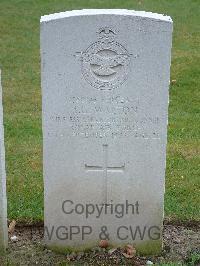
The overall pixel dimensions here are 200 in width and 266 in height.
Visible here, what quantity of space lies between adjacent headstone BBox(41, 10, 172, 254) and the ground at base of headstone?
93 mm

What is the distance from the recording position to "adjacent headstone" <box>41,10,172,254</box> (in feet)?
14.9

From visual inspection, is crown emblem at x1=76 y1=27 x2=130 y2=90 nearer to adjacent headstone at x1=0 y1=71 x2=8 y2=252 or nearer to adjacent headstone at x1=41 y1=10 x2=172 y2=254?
adjacent headstone at x1=41 y1=10 x2=172 y2=254

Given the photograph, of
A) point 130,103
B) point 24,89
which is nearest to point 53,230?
point 130,103

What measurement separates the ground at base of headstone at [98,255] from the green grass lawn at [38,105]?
312mm

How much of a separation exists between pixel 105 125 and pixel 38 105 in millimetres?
4158

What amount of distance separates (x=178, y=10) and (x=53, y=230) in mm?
11361

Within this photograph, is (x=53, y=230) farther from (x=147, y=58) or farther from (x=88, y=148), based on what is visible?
(x=147, y=58)

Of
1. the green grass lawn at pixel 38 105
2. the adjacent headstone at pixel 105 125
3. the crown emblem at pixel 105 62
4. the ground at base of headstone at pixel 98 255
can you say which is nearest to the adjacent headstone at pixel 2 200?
the ground at base of headstone at pixel 98 255

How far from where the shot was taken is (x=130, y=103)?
15.4 ft

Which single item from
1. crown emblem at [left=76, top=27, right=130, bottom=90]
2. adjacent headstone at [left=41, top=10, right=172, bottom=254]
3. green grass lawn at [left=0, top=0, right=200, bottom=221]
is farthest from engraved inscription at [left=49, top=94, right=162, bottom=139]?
green grass lawn at [left=0, top=0, right=200, bottom=221]

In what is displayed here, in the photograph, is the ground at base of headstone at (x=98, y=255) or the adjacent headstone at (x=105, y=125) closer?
the adjacent headstone at (x=105, y=125)

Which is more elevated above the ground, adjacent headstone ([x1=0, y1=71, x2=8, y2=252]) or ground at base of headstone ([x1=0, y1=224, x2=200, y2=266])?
adjacent headstone ([x1=0, y1=71, x2=8, y2=252])

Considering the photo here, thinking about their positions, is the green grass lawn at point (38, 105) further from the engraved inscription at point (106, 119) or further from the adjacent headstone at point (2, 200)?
the engraved inscription at point (106, 119)

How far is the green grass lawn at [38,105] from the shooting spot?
19.8 ft
